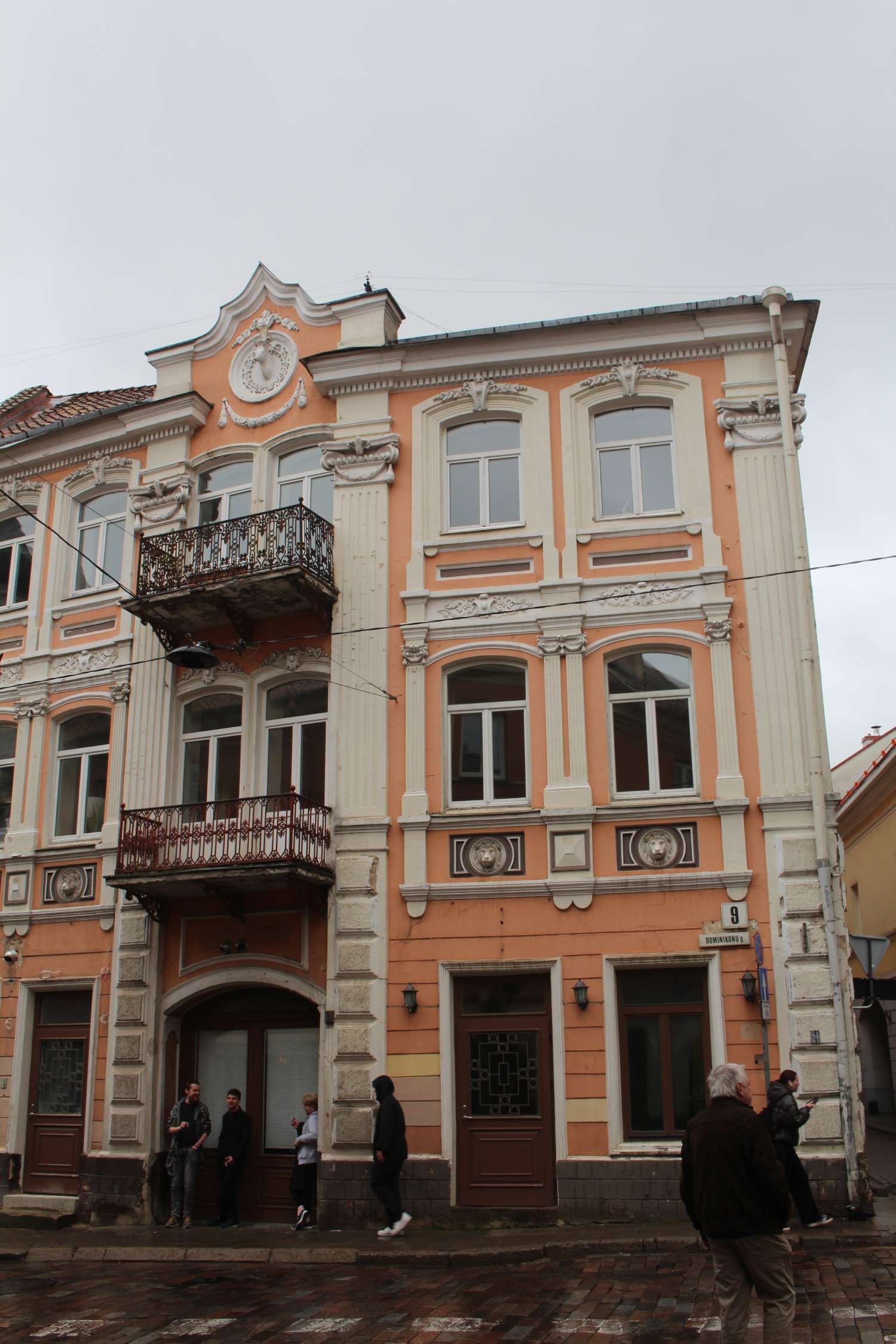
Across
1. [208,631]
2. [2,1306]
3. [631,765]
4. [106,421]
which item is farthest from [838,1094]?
[106,421]

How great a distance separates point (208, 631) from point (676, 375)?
740cm

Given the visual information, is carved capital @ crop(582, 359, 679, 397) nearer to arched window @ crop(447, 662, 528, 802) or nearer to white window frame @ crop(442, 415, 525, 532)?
white window frame @ crop(442, 415, 525, 532)

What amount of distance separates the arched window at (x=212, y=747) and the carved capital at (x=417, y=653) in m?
2.70

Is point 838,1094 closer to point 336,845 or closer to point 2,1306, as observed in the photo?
point 336,845

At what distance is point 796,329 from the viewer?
16.2 m

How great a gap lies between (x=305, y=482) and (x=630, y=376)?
16.1 feet

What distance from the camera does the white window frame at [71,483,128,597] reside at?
19.0 metres

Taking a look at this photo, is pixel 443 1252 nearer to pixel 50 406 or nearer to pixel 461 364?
pixel 461 364

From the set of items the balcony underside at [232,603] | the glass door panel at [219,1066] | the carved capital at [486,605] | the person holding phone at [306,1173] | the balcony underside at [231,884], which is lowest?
the person holding phone at [306,1173]

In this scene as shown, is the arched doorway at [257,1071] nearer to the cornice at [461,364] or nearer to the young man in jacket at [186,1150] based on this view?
the young man in jacket at [186,1150]

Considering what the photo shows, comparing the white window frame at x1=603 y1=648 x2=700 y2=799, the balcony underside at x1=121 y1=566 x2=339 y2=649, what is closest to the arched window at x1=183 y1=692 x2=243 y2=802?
the balcony underside at x1=121 y1=566 x2=339 y2=649

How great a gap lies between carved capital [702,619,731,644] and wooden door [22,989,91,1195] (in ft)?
32.6

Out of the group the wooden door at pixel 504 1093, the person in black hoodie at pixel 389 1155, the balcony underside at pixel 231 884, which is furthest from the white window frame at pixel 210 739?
the person in black hoodie at pixel 389 1155

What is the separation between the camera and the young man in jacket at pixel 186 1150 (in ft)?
50.1
